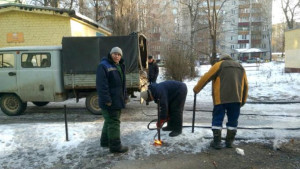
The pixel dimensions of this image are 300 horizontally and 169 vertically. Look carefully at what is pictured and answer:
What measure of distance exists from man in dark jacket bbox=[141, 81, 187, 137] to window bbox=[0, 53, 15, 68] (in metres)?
5.17

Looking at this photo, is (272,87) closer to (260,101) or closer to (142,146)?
(260,101)

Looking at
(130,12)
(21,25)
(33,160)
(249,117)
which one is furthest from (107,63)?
(130,12)

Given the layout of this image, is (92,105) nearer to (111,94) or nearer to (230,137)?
(111,94)

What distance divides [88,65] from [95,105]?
1278 mm

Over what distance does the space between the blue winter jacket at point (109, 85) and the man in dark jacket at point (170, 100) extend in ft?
1.99

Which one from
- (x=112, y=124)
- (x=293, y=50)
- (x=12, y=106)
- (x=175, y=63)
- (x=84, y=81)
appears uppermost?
(x=293, y=50)

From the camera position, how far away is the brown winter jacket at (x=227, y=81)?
4.31 m

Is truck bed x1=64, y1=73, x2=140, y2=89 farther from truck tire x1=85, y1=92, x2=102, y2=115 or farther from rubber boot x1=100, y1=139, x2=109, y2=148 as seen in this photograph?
rubber boot x1=100, y1=139, x2=109, y2=148

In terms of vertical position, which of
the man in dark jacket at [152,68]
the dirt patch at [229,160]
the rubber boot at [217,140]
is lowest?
the dirt patch at [229,160]

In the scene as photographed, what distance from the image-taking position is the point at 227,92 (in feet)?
14.1

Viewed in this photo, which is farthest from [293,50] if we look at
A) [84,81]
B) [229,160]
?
[229,160]

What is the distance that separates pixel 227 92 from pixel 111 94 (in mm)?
2008

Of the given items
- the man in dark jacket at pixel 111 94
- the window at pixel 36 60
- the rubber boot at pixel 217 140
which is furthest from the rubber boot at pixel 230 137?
the window at pixel 36 60

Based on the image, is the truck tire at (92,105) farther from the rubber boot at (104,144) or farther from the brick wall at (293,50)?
the brick wall at (293,50)
